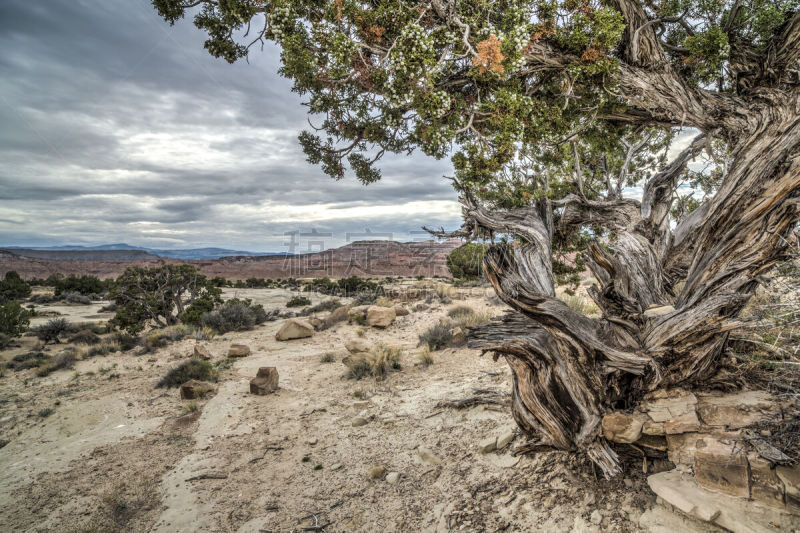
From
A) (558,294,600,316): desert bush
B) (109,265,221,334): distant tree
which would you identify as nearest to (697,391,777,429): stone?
(558,294,600,316): desert bush

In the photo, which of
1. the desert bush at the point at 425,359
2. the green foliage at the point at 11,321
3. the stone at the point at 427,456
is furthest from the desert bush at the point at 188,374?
the green foliage at the point at 11,321

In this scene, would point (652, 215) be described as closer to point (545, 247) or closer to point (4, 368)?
point (545, 247)

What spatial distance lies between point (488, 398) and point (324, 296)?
2080 centimetres

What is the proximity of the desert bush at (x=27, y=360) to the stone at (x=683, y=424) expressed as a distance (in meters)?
13.9

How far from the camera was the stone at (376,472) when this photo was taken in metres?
4.66

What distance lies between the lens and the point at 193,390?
759cm

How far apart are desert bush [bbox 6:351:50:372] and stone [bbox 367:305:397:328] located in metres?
9.86

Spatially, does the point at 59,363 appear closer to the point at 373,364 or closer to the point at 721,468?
the point at 373,364

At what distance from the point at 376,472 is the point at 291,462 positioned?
148 cm

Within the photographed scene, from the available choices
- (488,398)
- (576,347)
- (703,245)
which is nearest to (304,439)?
(488,398)

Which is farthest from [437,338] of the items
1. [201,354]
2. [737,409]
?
[737,409]

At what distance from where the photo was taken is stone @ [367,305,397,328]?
14.0 meters

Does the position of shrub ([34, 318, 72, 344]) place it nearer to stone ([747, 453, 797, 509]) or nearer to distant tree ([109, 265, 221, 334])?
distant tree ([109, 265, 221, 334])

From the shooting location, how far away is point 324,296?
83.7ft
